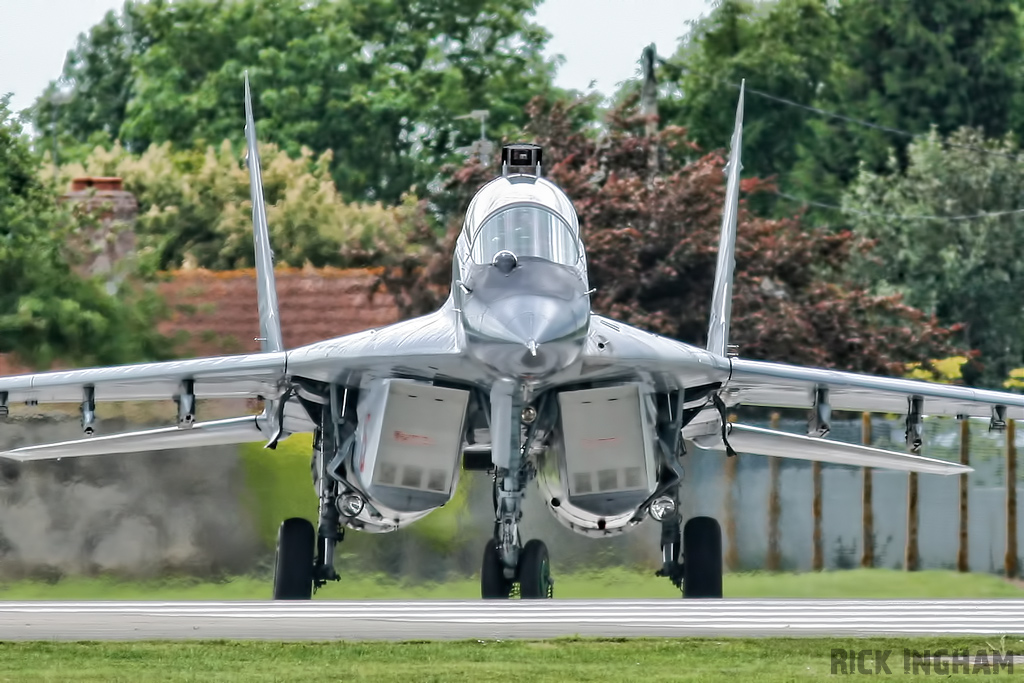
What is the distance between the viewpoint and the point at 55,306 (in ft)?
79.6

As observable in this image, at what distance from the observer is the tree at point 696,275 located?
2969cm

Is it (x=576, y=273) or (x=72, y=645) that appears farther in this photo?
(x=576, y=273)

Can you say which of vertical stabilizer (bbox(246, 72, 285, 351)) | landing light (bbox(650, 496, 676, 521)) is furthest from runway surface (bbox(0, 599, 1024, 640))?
vertical stabilizer (bbox(246, 72, 285, 351))

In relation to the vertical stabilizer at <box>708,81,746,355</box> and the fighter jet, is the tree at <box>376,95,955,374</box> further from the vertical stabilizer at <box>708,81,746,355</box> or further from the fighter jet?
the fighter jet

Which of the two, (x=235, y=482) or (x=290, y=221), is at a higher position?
(x=290, y=221)

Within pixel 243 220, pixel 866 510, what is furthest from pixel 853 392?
pixel 243 220

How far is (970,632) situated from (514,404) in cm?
398

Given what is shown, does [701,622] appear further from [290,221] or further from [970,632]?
[290,221]

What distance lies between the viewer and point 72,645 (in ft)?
37.9

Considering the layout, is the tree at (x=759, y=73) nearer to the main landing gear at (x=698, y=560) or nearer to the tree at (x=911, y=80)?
the tree at (x=911, y=80)

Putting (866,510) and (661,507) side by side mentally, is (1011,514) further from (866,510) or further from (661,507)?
(661,507)

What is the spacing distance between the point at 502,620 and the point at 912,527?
35.8 ft

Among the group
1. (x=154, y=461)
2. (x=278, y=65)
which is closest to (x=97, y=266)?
(x=154, y=461)

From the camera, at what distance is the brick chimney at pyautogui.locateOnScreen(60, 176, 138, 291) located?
26094 mm
